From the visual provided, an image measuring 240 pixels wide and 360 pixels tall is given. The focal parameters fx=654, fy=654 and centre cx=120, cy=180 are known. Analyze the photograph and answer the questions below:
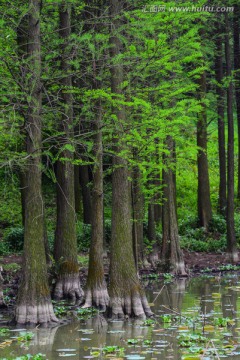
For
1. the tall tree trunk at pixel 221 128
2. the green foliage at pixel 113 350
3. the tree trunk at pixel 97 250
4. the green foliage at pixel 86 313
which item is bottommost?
the green foliage at pixel 86 313

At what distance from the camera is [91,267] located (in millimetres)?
15875

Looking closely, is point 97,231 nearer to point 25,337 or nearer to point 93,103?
point 93,103

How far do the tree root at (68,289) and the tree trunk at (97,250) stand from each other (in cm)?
156

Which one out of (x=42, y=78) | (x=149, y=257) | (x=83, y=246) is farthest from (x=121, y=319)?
(x=83, y=246)

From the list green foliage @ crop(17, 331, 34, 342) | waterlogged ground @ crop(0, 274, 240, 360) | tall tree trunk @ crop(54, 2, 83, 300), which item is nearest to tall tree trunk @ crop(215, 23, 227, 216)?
tall tree trunk @ crop(54, 2, 83, 300)

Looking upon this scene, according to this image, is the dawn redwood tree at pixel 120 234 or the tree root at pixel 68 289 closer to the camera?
the dawn redwood tree at pixel 120 234

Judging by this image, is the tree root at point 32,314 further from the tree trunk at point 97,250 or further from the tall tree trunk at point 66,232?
the tall tree trunk at point 66,232

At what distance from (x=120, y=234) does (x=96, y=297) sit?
A: 1.95 metres

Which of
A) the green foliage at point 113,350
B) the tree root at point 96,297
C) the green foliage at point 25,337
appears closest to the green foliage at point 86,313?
the tree root at point 96,297

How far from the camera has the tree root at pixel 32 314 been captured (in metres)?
13.2

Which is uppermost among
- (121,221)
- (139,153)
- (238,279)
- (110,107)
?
(110,107)

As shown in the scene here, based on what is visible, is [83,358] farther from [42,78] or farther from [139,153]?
[139,153]

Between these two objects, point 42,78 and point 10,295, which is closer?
point 42,78

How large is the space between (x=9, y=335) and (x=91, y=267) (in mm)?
4021
